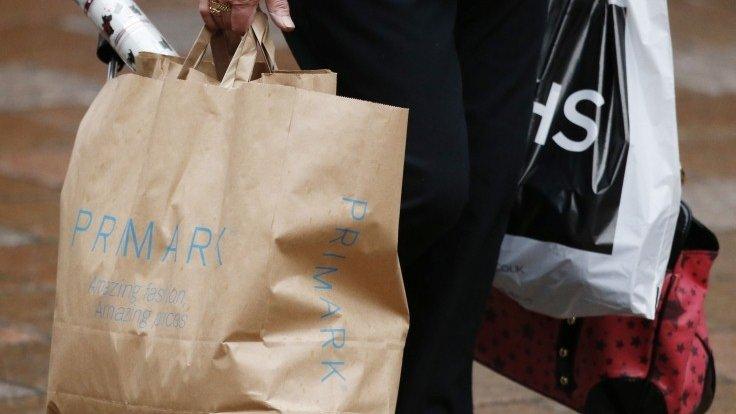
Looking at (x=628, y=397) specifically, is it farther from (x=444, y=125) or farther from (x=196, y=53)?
(x=196, y=53)

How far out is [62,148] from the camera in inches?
214

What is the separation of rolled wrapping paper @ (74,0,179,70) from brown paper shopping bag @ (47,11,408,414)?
0.31 metres

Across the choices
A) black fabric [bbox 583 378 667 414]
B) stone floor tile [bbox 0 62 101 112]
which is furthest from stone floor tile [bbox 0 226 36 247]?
black fabric [bbox 583 378 667 414]

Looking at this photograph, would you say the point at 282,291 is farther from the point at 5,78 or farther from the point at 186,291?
the point at 5,78

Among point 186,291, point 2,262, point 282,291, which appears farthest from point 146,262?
point 2,262

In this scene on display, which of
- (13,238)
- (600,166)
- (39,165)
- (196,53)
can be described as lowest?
(13,238)

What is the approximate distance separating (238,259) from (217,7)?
44cm

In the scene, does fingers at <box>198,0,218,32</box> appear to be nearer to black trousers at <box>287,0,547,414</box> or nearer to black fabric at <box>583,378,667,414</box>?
black trousers at <box>287,0,547,414</box>

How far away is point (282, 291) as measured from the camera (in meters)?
1.75

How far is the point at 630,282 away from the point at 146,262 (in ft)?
3.34

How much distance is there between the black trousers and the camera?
6.59 feet

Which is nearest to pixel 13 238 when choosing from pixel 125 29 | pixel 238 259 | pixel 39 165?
pixel 39 165

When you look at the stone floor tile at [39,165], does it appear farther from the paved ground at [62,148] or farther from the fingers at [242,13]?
the fingers at [242,13]

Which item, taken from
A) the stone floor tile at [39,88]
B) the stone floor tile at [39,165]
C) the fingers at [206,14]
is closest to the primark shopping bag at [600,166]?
the fingers at [206,14]
